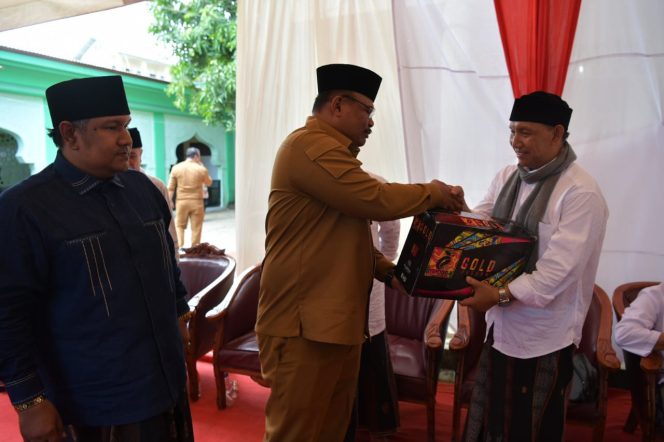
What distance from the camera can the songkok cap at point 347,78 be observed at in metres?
1.60

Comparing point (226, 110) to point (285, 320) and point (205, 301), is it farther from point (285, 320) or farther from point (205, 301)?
point (285, 320)

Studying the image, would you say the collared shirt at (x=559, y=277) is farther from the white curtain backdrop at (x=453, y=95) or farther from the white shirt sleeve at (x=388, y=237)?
the white curtain backdrop at (x=453, y=95)

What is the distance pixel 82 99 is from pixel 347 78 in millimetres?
762

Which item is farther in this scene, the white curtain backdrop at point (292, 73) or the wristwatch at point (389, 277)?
the white curtain backdrop at point (292, 73)

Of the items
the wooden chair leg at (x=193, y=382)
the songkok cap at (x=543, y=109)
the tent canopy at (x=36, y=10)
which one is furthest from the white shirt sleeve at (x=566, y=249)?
the tent canopy at (x=36, y=10)

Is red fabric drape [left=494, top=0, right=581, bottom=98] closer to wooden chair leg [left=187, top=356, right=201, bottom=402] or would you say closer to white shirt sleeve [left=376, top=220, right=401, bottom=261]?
white shirt sleeve [left=376, top=220, right=401, bottom=261]

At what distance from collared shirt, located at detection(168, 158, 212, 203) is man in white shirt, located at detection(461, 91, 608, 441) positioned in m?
6.12

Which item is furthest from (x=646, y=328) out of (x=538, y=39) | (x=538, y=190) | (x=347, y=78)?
(x=347, y=78)

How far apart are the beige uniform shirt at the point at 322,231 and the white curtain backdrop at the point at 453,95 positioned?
5.21 ft

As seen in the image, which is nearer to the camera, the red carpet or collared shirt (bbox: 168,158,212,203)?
the red carpet

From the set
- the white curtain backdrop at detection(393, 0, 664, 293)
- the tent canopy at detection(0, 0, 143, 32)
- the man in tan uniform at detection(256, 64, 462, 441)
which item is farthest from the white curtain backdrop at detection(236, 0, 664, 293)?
the man in tan uniform at detection(256, 64, 462, 441)

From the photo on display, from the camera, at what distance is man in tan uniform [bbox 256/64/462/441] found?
5.09ft

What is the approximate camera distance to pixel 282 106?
11.4 ft

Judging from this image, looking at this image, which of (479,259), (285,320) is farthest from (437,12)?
(285,320)
